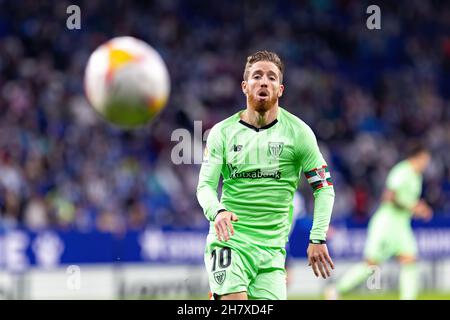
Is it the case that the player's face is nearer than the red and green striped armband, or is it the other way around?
the player's face

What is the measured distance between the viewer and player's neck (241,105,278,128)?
7.27 metres

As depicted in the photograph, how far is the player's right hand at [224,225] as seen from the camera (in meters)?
6.57

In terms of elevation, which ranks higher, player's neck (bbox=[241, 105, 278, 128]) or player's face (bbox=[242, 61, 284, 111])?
player's face (bbox=[242, 61, 284, 111])

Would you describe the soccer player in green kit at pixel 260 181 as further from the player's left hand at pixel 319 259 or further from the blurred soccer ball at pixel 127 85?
the blurred soccer ball at pixel 127 85

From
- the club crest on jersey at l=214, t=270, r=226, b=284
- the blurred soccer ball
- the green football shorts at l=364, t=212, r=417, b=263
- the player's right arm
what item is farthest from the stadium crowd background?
the club crest on jersey at l=214, t=270, r=226, b=284

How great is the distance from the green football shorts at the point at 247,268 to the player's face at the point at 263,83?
101 cm

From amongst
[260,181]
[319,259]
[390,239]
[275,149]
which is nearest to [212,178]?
[260,181]

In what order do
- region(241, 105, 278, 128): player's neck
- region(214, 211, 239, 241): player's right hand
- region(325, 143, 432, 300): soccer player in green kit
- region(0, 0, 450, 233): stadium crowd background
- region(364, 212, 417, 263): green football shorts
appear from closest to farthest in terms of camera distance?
region(214, 211, 239, 241): player's right hand → region(241, 105, 278, 128): player's neck → region(325, 143, 432, 300): soccer player in green kit → region(364, 212, 417, 263): green football shorts → region(0, 0, 450, 233): stadium crowd background

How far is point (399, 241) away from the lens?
14992 mm

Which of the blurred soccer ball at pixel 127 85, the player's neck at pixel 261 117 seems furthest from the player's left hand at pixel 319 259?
the blurred soccer ball at pixel 127 85

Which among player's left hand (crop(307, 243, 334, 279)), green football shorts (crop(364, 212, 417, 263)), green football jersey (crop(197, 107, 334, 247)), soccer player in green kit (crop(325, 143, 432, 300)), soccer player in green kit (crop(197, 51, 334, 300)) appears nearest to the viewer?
player's left hand (crop(307, 243, 334, 279))

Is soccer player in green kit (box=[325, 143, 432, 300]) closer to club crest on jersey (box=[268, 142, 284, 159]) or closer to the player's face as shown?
club crest on jersey (box=[268, 142, 284, 159])

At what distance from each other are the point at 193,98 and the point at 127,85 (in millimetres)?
11283
